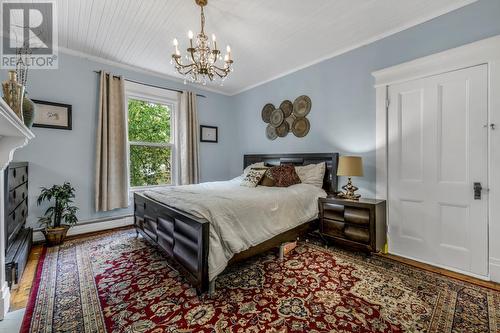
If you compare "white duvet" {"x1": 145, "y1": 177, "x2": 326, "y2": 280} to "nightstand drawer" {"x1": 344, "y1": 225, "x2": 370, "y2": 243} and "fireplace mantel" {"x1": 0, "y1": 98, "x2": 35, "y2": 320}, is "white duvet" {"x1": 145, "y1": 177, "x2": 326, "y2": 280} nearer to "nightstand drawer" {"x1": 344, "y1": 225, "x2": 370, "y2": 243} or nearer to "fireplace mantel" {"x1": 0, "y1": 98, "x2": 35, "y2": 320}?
"nightstand drawer" {"x1": 344, "y1": 225, "x2": 370, "y2": 243}

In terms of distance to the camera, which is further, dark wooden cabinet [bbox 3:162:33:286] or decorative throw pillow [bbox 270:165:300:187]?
decorative throw pillow [bbox 270:165:300:187]

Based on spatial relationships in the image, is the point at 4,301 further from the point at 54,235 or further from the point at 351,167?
the point at 351,167

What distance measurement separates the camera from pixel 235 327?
4.92 ft

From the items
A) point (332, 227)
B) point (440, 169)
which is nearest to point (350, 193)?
point (332, 227)

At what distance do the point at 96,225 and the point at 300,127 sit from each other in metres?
3.62

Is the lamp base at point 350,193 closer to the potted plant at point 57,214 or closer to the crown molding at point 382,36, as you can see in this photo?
the crown molding at point 382,36

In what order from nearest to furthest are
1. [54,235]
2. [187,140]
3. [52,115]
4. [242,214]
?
1. [242,214]
2. [54,235]
3. [52,115]
4. [187,140]

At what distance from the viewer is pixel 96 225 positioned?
11.5 feet

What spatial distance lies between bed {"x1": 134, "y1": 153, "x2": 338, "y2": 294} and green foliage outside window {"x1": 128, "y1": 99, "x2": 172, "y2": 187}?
3.72ft

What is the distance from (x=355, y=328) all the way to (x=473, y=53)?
8.85ft

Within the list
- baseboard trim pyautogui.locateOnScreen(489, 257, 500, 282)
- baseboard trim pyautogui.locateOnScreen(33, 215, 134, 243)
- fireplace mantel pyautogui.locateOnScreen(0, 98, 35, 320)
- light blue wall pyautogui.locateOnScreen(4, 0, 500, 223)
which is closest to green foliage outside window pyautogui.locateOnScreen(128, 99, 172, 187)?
light blue wall pyautogui.locateOnScreen(4, 0, 500, 223)

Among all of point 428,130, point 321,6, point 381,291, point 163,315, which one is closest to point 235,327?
point 163,315

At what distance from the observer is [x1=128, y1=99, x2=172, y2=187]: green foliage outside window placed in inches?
159

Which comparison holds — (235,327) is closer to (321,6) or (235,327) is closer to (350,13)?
(321,6)
